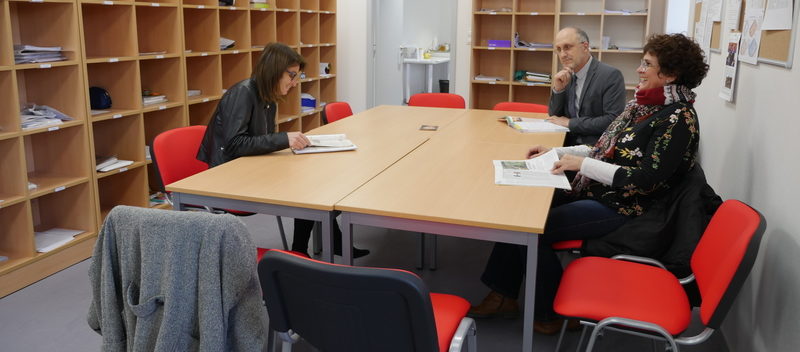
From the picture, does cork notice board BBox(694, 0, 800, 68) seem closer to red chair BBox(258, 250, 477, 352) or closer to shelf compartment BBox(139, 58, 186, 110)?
red chair BBox(258, 250, 477, 352)

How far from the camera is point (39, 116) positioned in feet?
10.7

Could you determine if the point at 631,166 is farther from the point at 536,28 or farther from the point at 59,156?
the point at 536,28

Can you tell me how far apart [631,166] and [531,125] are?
1.39 meters

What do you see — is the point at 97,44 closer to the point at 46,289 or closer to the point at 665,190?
the point at 46,289

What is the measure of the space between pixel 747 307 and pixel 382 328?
155 cm

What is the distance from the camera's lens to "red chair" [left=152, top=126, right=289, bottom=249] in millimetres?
2859

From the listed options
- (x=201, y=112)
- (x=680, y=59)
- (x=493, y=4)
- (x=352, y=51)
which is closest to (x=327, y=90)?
(x=352, y=51)

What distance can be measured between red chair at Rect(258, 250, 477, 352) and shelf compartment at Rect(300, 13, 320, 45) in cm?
481

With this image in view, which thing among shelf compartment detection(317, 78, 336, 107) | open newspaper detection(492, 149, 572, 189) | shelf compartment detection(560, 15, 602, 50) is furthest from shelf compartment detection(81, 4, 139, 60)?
shelf compartment detection(560, 15, 602, 50)

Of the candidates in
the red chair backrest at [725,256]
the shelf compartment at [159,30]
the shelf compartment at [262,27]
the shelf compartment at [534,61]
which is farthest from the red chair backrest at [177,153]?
the shelf compartment at [534,61]

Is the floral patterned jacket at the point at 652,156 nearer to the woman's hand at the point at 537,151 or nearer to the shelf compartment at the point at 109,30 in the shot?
the woman's hand at the point at 537,151

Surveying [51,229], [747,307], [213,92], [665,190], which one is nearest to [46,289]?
[51,229]

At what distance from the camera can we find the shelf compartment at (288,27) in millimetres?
5684

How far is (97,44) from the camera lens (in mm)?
3822
